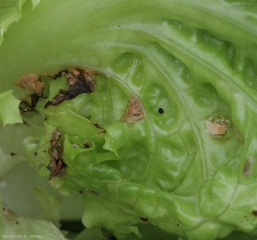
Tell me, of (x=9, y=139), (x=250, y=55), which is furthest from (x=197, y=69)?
(x=9, y=139)

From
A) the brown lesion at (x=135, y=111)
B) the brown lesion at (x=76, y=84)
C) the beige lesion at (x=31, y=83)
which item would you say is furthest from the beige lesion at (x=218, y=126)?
the beige lesion at (x=31, y=83)

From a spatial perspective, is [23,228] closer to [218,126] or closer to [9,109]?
[9,109]

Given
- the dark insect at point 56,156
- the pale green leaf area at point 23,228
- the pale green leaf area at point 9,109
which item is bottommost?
the pale green leaf area at point 23,228

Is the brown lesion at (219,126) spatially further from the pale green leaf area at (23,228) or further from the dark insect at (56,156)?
the pale green leaf area at (23,228)

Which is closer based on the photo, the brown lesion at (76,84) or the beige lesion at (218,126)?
the beige lesion at (218,126)

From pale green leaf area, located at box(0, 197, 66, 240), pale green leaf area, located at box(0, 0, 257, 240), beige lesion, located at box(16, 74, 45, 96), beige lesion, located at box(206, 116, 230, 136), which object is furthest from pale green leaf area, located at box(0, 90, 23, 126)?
beige lesion, located at box(206, 116, 230, 136)
